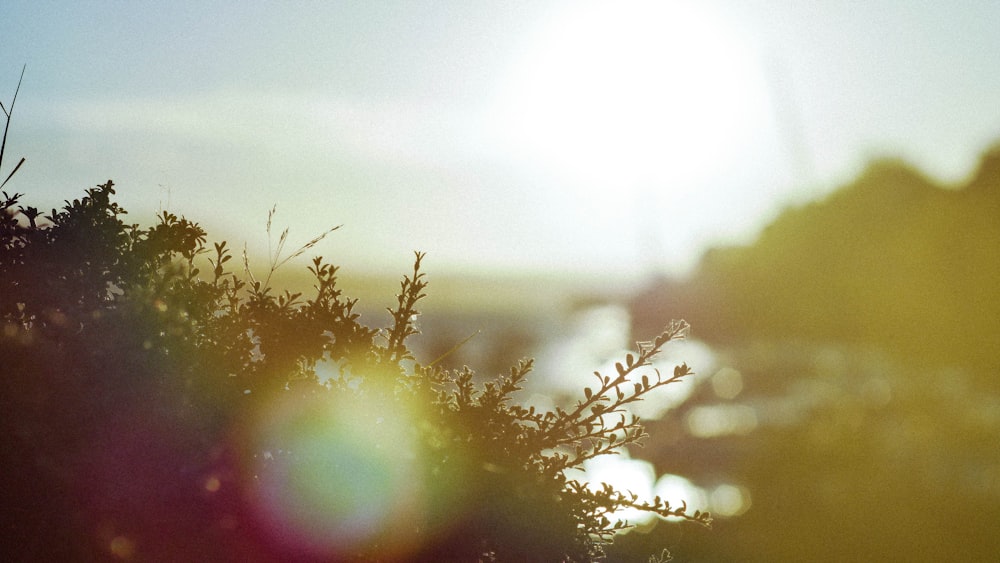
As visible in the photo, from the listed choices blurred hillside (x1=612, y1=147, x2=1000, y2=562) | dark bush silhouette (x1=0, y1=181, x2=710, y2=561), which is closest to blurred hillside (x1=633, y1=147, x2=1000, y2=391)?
blurred hillside (x1=612, y1=147, x2=1000, y2=562)

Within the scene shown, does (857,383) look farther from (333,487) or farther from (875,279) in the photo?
(333,487)

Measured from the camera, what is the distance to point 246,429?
2449 millimetres

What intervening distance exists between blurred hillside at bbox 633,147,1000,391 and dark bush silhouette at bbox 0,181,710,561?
33.8 metres

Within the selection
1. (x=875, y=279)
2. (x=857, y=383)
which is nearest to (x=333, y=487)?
(x=857, y=383)

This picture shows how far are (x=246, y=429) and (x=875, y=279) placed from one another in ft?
166

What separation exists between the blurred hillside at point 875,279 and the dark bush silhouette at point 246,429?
111ft

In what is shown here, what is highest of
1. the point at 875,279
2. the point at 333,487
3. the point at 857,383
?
the point at 875,279

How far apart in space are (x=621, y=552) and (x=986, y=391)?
4107cm

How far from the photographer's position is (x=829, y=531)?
20172 mm

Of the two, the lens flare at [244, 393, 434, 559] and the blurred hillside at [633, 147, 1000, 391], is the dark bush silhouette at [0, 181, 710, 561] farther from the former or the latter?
the blurred hillside at [633, 147, 1000, 391]

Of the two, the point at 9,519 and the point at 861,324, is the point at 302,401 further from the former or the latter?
the point at 861,324

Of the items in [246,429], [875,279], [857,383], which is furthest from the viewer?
[875,279]

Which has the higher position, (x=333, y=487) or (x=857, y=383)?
(x=857, y=383)

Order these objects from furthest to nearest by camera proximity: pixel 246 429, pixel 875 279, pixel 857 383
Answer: pixel 875 279 < pixel 857 383 < pixel 246 429
